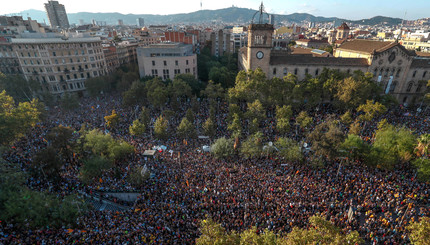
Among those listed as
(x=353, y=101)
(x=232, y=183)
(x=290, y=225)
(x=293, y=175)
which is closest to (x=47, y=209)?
(x=232, y=183)

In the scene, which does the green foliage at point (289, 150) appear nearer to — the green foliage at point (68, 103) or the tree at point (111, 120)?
the tree at point (111, 120)

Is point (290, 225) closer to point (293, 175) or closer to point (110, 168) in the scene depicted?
point (293, 175)

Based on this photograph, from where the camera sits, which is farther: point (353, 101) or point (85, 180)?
point (353, 101)

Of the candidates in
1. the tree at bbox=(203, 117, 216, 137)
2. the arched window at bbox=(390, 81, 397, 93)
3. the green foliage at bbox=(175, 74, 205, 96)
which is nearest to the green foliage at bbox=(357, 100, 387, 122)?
the arched window at bbox=(390, 81, 397, 93)

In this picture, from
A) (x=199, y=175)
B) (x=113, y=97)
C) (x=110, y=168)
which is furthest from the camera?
(x=113, y=97)

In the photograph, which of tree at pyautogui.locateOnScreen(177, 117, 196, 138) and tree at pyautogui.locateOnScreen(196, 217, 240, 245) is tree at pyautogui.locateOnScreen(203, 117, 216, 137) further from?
tree at pyautogui.locateOnScreen(196, 217, 240, 245)

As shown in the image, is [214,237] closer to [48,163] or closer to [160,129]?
[48,163]
